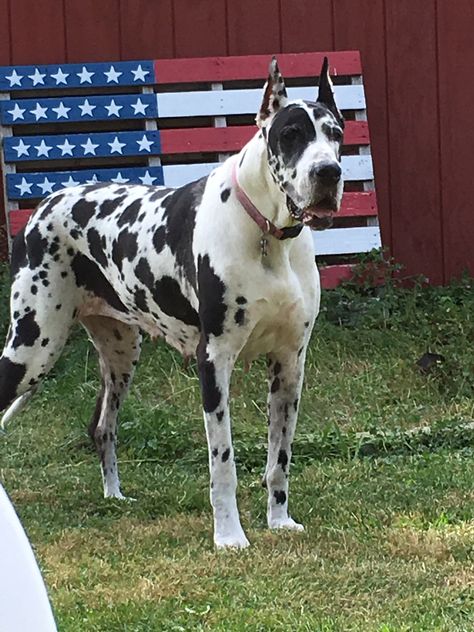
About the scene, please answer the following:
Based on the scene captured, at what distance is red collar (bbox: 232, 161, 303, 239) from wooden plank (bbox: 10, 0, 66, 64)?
4303 mm

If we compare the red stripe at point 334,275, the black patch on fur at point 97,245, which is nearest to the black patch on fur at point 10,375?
the black patch on fur at point 97,245

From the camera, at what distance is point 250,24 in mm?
8414

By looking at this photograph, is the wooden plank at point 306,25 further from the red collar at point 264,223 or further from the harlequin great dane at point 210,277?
the red collar at point 264,223

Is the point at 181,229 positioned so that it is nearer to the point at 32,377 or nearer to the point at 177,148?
the point at 32,377

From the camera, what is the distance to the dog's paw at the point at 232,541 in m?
4.19

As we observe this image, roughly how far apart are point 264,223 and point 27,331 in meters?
1.37

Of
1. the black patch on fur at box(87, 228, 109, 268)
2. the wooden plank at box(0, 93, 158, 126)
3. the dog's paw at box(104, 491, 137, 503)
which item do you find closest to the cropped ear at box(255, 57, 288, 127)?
the black patch on fur at box(87, 228, 109, 268)

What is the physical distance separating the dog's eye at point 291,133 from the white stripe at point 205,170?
3820mm

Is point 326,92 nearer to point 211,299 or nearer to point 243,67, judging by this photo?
point 211,299

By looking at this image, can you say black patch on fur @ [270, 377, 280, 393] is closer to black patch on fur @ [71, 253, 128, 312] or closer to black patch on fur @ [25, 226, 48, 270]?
black patch on fur @ [71, 253, 128, 312]

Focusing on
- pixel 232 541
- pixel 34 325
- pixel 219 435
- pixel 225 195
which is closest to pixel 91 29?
pixel 34 325

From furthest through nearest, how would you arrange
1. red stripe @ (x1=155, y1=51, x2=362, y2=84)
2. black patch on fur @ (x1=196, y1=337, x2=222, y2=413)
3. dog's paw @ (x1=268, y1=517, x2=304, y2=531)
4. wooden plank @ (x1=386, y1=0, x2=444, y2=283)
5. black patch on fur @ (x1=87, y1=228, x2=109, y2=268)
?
wooden plank @ (x1=386, y1=0, x2=444, y2=283) < red stripe @ (x1=155, y1=51, x2=362, y2=84) < black patch on fur @ (x1=87, y1=228, x2=109, y2=268) < dog's paw @ (x1=268, y1=517, x2=304, y2=531) < black patch on fur @ (x1=196, y1=337, x2=222, y2=413)

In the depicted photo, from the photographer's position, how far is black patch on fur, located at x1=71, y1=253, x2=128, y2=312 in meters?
5.12

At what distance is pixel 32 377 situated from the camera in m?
5.18
